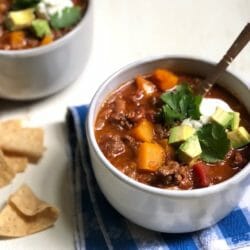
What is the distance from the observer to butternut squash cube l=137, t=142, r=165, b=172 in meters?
1.21

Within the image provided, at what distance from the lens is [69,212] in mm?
1332

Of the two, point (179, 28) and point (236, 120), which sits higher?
point (236, 120)

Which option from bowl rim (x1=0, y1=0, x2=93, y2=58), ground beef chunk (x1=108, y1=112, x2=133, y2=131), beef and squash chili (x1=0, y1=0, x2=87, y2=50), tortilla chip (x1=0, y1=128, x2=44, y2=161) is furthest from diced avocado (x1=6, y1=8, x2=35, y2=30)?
ground beef chunk (x1=108, y1=112, x2=133, y2=131)

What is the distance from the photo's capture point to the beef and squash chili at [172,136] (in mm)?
1202

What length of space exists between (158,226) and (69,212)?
206mm

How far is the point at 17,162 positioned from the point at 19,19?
34 cm

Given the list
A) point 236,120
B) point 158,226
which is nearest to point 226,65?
point 236,120

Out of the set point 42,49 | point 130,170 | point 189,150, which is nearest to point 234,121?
point 189,150

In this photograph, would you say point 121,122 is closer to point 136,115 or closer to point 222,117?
point 136,115

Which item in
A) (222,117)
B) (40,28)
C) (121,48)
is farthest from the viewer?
(121,48)

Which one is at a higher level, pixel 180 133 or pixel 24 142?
pixel 180 133

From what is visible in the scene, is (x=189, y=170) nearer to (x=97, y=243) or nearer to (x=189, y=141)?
(x=189, y=141)

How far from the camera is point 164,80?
1.36 m

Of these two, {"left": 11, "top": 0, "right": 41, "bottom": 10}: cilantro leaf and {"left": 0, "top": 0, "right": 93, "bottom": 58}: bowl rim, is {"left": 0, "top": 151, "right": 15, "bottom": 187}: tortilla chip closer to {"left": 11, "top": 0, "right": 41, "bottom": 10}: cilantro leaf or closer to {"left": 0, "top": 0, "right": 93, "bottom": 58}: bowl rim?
{"left": 0, "top": 0, "right": 93, "bottom": 58}: bowl rim
